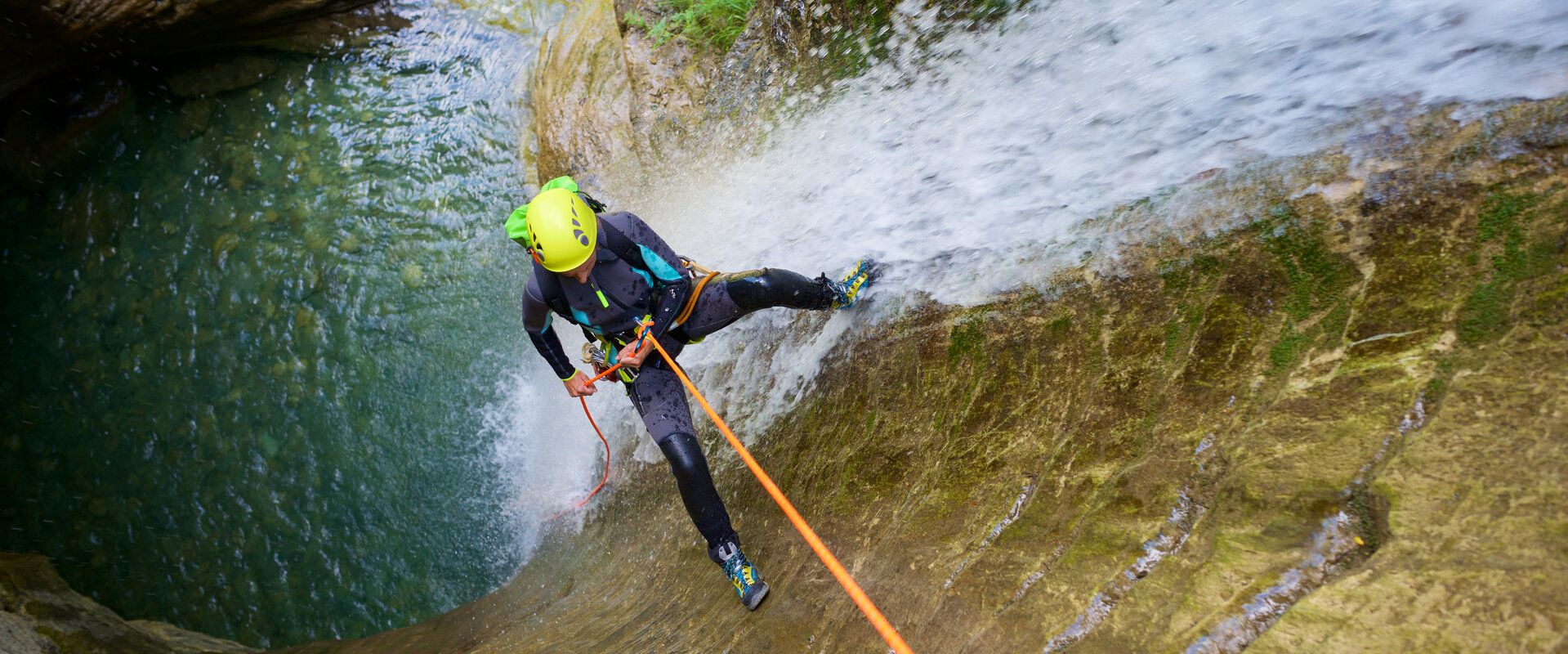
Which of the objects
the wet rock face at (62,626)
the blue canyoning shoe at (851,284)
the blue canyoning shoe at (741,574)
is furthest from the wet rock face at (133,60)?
the blue canyoning shoe at (741,574)

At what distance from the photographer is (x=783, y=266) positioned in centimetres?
435

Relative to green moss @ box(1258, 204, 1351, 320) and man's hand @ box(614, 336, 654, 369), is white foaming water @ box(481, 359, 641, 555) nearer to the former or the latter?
man's hand @ box(614, 336, 654, 369)

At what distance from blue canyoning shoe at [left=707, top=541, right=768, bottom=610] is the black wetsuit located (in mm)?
48

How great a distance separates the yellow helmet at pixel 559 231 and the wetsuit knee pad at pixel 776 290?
73 centimetres

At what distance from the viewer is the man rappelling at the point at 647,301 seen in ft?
9.73

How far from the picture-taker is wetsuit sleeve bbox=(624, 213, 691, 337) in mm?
3305

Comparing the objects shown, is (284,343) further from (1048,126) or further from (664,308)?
(1048,126)

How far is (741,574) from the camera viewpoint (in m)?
2.99

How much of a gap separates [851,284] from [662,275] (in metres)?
0.92

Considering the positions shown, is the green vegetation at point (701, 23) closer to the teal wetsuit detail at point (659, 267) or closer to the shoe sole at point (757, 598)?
the teal wetsuit detail at point (659, 267)

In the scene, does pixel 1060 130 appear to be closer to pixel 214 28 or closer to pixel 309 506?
pixel 309 506

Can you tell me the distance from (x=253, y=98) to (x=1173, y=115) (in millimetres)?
9076

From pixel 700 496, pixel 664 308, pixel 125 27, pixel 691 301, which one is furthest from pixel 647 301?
pixel 125 27

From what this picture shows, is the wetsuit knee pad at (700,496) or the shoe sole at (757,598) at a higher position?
the wetsuit knee pad at (700,496)
